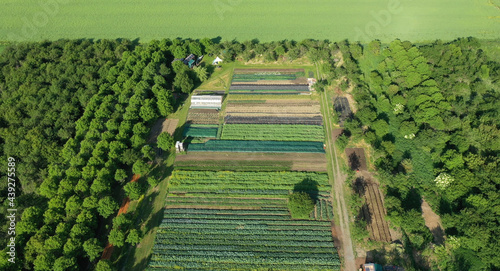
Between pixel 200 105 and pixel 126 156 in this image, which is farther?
pixel 200 105

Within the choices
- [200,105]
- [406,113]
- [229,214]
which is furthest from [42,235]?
[406,113]

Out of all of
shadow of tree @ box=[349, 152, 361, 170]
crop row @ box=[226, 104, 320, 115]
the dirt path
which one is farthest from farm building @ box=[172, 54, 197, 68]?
shadow of tree @ box=[349, 152, 361, 170]

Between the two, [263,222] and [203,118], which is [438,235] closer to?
[263,222]

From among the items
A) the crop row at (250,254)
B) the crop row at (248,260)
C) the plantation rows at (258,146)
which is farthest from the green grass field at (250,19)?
the crop row at (248,260)

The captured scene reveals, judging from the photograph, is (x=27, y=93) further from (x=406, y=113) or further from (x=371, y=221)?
(x=406, y=113)

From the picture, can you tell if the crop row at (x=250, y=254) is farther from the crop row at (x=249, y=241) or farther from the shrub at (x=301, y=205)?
the shrub at (x=301, y=205)

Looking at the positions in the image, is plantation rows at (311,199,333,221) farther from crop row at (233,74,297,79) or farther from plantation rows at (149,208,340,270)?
crop row at (233,74,297,79)
